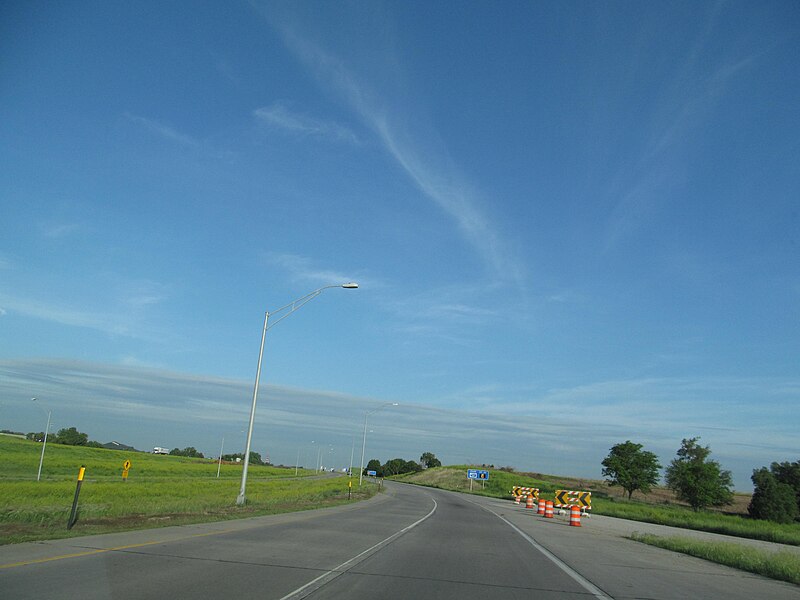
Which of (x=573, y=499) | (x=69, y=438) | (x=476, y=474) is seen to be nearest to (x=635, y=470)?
(x=476, y=474)

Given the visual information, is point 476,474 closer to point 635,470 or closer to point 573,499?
point 635,470

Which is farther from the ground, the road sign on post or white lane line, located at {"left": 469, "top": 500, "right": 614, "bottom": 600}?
white lane line, located at {"left": 469, "top": 500, "right": 614, "bottom": 600}

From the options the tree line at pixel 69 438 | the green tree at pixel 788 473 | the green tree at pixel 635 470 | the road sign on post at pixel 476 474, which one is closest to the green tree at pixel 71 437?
the tree line at pixel 69 438

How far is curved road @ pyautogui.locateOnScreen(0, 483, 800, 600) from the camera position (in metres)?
8.54

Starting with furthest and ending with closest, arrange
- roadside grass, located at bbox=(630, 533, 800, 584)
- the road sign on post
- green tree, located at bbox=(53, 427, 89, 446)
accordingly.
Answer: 1. green tree, located at bbox=(53, 427, 89, 446)
2. the road sign on post
3. roadside grass, located at bbox=(630, 533, 800, 584)

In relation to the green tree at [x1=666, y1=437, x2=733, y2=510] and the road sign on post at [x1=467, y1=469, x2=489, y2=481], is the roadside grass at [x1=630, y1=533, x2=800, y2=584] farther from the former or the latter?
the road sign on post at [x1=467, y1=469, x2=489, y2=481]

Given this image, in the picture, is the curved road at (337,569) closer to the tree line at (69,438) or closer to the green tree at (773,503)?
the green tree at (773,503)

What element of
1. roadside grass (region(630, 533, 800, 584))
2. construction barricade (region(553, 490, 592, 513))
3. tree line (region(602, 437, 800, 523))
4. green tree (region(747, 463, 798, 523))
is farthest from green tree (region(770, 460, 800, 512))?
roadside grass (region(630, 533, 800, 584))

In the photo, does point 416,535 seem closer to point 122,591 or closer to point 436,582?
point 436,582

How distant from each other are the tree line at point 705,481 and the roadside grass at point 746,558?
53070 mm

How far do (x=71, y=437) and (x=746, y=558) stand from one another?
162m

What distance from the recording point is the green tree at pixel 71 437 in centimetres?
14650

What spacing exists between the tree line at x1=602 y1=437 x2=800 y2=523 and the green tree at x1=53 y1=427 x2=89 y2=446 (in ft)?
415

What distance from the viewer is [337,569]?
1096 cm
